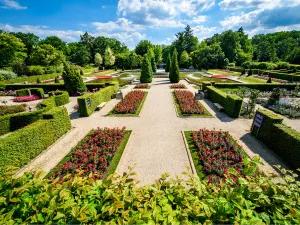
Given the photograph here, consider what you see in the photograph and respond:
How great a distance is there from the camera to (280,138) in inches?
325

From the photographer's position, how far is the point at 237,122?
40.3 feet

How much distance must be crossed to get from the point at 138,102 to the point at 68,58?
75.7 metres

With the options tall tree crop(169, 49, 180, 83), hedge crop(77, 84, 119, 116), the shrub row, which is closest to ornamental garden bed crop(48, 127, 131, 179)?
hedge crop(77, 84, 119, 116)

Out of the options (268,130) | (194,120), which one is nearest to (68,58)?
(194,120)

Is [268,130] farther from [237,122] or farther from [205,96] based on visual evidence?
[205,96]

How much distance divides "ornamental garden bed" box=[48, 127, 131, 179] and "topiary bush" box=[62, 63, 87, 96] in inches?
509

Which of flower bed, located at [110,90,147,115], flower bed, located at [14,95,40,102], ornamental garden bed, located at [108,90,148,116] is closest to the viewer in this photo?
ornamental garden bed, located at [108,90,148,116]

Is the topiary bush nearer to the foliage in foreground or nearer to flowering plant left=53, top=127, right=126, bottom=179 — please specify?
flowering plant left=53, top=127, right=126, bottom=179

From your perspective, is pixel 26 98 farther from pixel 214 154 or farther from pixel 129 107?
pixel 214 154

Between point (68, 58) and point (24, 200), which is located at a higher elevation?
point (68, 58)

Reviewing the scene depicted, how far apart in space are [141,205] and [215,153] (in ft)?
22.0

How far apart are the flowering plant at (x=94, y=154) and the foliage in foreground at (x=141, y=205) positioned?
4.11 meters

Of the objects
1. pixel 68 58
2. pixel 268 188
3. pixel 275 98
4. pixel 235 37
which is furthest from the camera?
pixel 68 58

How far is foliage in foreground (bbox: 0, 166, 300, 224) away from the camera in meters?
1.93
